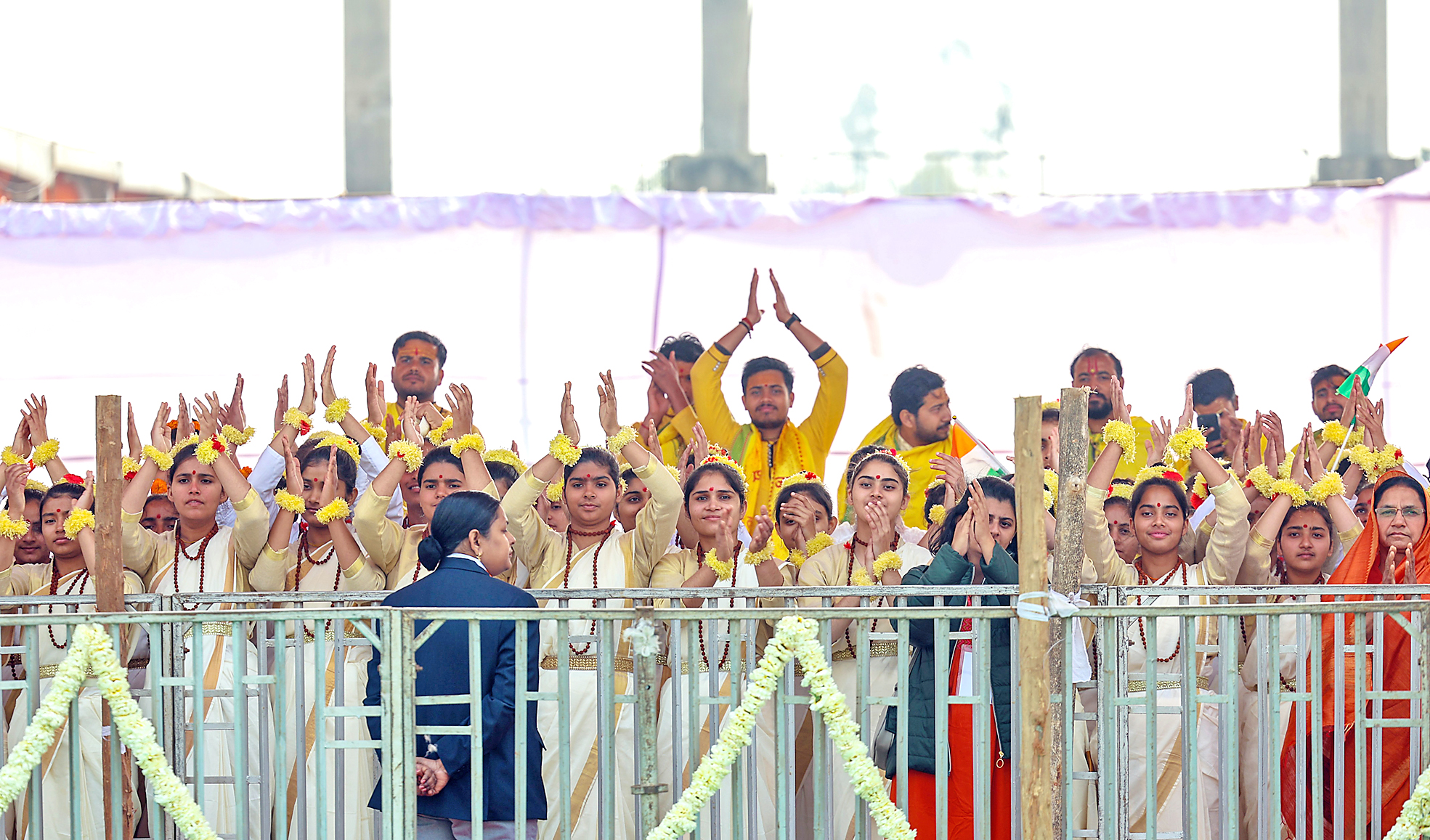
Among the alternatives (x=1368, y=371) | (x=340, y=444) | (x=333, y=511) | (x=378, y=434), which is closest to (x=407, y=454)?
(x=333, y=511)

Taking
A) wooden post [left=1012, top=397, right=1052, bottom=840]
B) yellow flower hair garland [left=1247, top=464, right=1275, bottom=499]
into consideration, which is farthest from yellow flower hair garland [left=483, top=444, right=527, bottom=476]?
yellow flower hair garland [left=1247, top=464, right=1275, bottom=499]

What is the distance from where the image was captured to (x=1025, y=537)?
287cm

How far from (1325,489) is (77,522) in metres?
3.87

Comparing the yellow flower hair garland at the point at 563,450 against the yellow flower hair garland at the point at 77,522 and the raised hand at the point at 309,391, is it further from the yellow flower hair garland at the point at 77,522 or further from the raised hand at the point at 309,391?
the yellow flower hair garland at the point at 77,522

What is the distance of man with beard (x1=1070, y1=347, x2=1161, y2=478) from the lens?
16.5 ft

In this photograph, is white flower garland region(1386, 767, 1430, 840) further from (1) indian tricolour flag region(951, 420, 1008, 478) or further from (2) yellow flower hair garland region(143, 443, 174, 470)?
(2) yellow flower hair garland region(143, 443, 174, 470)

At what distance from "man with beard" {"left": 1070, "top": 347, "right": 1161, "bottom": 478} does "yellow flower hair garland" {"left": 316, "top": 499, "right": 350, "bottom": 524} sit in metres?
2.74

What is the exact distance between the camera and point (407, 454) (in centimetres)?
424

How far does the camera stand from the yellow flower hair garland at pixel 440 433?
15.7 feet

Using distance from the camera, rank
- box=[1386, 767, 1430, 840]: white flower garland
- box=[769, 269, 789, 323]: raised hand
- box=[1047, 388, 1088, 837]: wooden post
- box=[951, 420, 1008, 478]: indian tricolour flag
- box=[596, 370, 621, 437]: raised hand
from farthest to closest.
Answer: box=[769, 269, 789, 323]: raised hand
box=[951, 420, 1008, 478]: indian tricolour flag
box=[596, 370, 621, 437]: raised hand
box=[1386, 767, 1430, 840]: white flower garland
box=[1047, 388, 1088, 837]: wooden post

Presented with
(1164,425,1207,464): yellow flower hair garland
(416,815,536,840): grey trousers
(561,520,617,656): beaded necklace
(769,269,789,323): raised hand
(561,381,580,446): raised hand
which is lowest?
(416,815,536,840): grey trousers

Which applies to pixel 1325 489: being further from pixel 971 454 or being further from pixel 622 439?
pixel 622 439

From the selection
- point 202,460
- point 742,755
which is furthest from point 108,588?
point 742,755

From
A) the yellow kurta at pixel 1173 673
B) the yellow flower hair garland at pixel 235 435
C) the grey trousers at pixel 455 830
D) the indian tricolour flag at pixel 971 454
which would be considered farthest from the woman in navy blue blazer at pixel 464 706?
the indian tricolour flag at pixel 971 454
